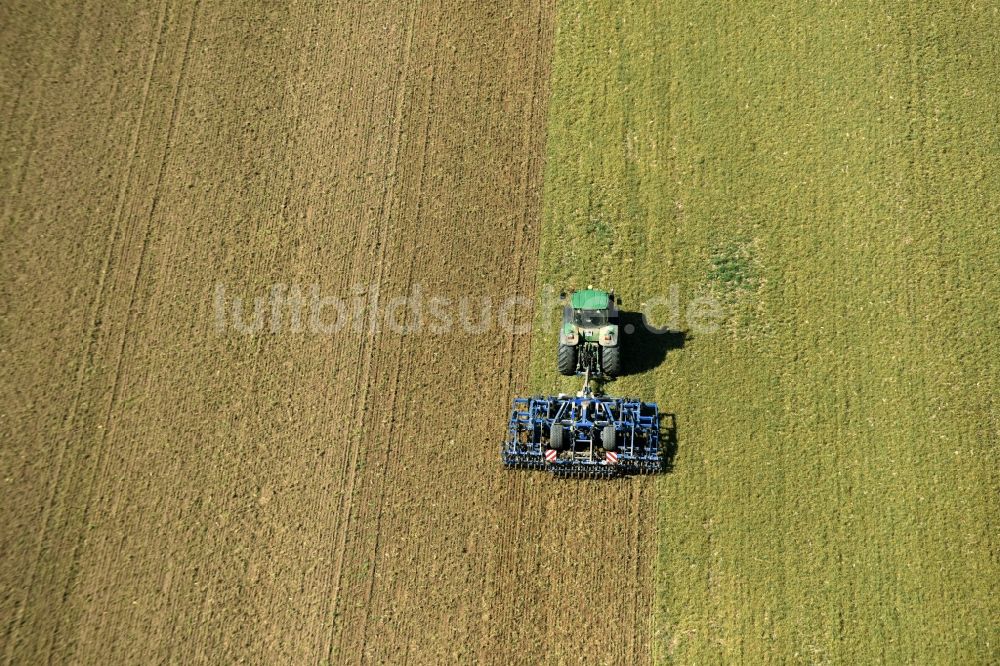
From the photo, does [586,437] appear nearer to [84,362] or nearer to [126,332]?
[126,332]

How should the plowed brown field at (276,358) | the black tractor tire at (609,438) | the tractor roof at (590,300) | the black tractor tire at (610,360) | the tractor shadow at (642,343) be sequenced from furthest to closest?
the tractor shadow at (642,343) < the black tractor tire at (610,360) < the tractor roof at (590,300) < the plowed brown field at (276,358) < the black tractor tire at (609,438)

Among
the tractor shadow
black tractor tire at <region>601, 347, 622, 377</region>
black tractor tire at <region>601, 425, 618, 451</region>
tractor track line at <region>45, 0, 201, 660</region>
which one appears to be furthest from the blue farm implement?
tractor track line at <region>45, 0, 201, 660</region>

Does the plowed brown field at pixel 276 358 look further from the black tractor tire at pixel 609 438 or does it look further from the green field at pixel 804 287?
the green field at pixel 804 287

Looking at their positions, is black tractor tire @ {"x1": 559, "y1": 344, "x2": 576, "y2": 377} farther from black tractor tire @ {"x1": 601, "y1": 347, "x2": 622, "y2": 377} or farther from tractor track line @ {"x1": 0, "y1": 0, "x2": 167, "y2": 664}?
tractor track line @ {"x1": 0, "y1": 0, "x2": 167, "y2": 664}

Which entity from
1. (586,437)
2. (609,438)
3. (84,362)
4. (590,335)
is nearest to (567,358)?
(590,335)

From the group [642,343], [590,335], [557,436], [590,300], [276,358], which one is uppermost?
[590,300]

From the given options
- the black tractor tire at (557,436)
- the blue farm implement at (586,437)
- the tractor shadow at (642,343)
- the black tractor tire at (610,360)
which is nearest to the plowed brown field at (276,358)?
the blue farm implement at (586,437)
